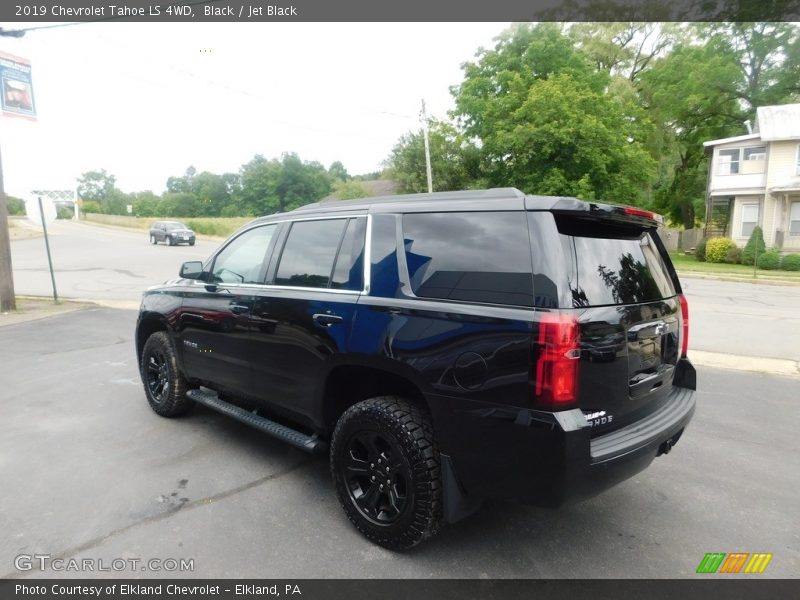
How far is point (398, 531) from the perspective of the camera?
9.09ft

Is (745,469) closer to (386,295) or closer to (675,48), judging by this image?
(386,295)

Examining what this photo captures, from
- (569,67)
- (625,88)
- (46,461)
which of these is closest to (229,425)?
(46,461)

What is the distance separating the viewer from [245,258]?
411 centimetres

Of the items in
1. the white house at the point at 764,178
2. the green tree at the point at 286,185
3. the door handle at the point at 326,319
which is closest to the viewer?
the door handle at the point at 326,319

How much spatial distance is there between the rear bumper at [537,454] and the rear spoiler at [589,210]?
945mm

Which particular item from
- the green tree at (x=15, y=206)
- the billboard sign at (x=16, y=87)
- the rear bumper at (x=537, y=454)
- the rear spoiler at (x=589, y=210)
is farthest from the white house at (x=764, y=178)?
the green tree at (x=15, y=206)

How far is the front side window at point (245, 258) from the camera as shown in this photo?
3939 millimetres

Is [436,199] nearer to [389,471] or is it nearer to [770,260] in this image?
[389,471]

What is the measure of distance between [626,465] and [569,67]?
28.5m

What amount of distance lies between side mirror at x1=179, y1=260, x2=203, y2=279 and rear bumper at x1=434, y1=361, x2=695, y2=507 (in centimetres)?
284

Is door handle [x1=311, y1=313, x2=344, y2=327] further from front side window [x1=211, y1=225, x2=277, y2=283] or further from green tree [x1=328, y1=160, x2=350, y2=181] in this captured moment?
green tree [x1=328, y1=160, x2=350, y2=181]

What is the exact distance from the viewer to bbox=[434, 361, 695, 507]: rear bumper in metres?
2.30

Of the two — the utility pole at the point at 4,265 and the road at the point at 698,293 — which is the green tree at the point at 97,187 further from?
the utility pole at the point at 4,265

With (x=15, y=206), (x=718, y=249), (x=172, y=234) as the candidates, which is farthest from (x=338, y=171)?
(x=718, y=249)
